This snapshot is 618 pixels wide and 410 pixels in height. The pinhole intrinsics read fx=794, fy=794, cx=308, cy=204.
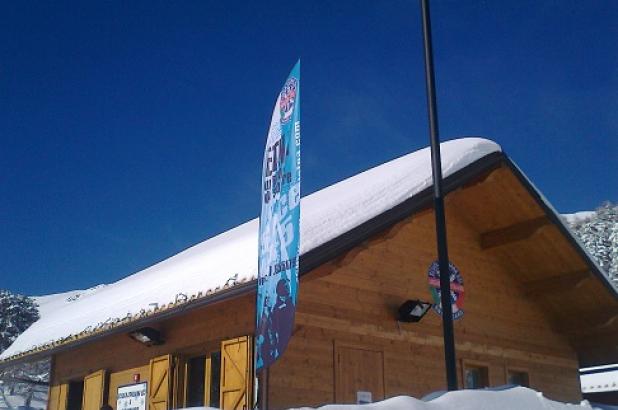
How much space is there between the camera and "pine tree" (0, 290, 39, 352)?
54625 millimetres

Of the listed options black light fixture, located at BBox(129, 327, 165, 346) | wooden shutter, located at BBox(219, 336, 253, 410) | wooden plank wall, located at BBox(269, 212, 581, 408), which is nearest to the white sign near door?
black light fixture, located at BBox(129, 327, 165, 346)

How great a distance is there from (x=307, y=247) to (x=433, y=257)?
4231 millimetres

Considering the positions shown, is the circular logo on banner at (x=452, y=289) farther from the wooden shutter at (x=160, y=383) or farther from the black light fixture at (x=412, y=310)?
the wooden shutter at (x=160, y=383)

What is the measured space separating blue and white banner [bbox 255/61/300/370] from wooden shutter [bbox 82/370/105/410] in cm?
719

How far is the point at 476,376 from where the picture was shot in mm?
12648

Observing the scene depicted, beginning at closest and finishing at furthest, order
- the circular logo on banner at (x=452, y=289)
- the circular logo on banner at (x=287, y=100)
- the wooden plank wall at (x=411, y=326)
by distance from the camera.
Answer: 1. the circular logo on banner at (x=287, y=100)
2. the wooden plank wall at (x=411, y=326)
3. the circular logo on banner at (x=452, y=289)

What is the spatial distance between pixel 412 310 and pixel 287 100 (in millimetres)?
5392

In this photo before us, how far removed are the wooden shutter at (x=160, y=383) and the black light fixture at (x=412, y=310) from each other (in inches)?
131

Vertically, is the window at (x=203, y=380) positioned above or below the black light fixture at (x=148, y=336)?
below

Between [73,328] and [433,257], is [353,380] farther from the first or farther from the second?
[73,328]

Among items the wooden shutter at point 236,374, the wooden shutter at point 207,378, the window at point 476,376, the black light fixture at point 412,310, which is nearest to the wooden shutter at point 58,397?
the wooden shutter at point 207,378

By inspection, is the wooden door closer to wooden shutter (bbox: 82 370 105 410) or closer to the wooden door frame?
the wooden door frame

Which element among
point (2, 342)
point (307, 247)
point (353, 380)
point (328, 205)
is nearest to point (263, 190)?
point (307, 247)

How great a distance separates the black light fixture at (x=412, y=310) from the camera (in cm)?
1106
